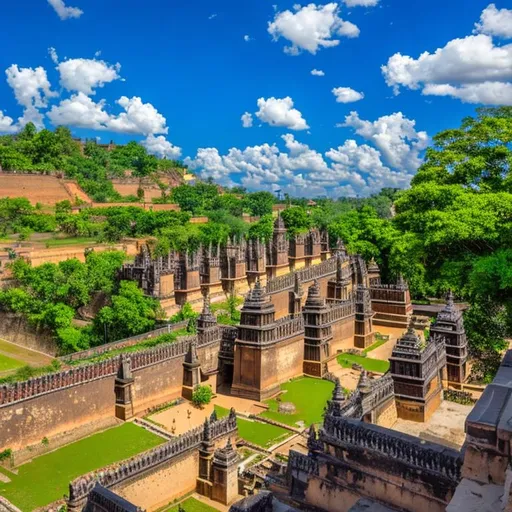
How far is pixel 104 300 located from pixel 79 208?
41262mm

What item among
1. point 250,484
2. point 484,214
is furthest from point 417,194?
point 250,484

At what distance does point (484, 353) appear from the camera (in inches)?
896

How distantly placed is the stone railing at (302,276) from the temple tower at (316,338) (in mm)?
9422

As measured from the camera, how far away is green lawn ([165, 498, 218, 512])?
52.8 ft

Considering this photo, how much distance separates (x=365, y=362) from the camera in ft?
96.9

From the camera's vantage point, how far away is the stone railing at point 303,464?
12852mm

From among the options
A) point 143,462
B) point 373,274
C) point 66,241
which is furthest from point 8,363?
point 66,241

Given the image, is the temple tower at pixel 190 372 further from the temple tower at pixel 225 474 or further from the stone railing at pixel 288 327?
the temple tower at pixel 225 474

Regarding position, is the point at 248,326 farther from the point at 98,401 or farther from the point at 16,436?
the point at 16,436

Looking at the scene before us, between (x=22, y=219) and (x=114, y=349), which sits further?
(x=22, y=219)

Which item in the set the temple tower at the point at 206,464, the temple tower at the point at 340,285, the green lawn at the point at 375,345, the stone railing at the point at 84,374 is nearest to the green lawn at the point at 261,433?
the temple tower at the point at 206,464

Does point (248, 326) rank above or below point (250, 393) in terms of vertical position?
above

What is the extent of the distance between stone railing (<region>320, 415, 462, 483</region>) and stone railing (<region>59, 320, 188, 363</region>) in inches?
712

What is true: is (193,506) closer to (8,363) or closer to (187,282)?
(8,363)
